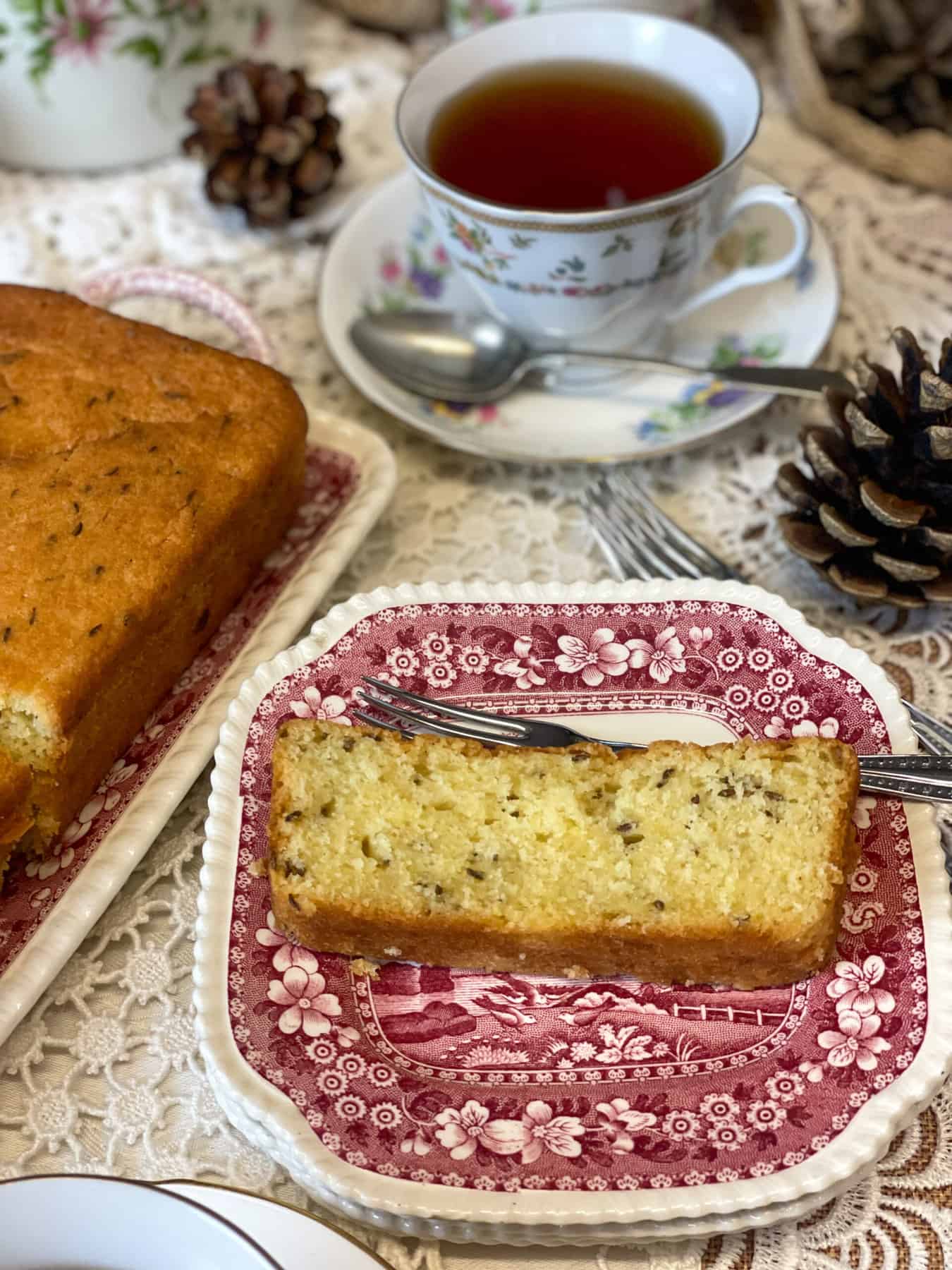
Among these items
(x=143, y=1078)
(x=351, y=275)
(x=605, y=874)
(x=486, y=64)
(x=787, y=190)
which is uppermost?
(x=486, y=64)

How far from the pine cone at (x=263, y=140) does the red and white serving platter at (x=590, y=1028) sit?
96cm

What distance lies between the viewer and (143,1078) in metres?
1.19

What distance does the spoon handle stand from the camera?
1.66 metres

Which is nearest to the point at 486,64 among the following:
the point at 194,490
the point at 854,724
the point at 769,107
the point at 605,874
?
the point at 769,107

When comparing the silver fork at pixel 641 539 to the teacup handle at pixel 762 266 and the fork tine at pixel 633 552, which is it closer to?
the fork tine at pixel 633 552

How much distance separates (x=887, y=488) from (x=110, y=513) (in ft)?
3.04

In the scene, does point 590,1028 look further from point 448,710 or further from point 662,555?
point 662,555

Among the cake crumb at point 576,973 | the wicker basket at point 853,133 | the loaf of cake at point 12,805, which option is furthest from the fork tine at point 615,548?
the wicker basket at point 853,133

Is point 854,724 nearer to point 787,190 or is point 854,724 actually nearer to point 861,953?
point 861,953

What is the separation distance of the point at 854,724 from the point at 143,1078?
2.70ft

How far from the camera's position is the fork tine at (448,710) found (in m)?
1.33

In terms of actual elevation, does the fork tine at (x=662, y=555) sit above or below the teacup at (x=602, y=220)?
below

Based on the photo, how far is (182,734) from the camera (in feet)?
4.52

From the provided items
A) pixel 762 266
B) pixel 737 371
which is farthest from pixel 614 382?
pixel 762 266
